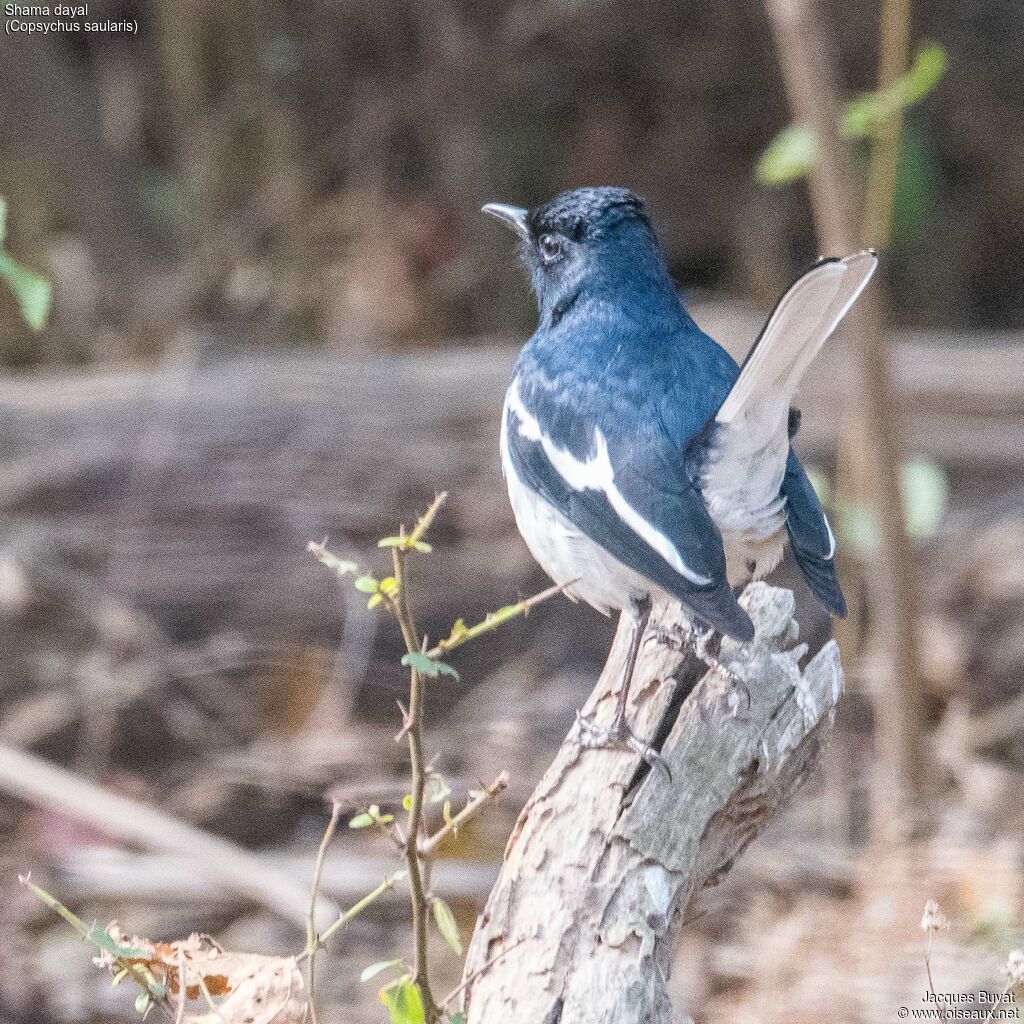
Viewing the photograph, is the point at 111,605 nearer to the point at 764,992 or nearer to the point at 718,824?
the point at 764,992

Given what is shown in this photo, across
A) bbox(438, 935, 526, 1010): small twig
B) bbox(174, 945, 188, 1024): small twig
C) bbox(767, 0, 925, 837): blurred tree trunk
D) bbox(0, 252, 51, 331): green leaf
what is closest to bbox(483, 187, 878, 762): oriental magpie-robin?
bbox(438, 935, 526, 1010): small twig

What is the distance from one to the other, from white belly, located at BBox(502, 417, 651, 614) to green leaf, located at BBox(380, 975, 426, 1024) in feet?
2.97

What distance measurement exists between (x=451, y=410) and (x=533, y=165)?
7.59ft

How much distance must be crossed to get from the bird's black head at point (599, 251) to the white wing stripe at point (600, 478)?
29 cm

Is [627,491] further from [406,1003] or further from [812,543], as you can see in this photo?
[406,1003]

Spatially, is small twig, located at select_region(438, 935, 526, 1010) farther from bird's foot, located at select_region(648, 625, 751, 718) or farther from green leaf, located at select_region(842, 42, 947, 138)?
green leaf, located at select_region(842, 42, 947, 138)

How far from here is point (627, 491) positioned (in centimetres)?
252

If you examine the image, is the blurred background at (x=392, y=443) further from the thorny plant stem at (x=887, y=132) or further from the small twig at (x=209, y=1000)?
the small twig at (x=209, y=1000)

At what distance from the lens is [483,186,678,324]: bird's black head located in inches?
117

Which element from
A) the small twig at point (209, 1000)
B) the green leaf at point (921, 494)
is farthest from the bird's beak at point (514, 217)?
the small twig at point (209, 1000)

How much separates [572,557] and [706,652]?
307 mm

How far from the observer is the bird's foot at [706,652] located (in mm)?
2377

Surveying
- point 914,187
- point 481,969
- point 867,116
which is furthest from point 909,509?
point 914,187

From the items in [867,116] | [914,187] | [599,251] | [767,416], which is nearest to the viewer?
[767,416]
